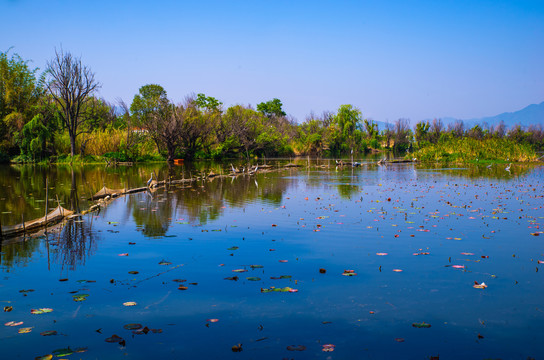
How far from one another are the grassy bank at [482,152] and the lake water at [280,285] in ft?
114

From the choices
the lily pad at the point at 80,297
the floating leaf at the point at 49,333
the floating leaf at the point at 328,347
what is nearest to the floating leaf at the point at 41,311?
the lily pad at the point at 80,297

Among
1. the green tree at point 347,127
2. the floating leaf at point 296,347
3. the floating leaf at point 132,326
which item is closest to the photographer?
the floating leaf at point 296,347

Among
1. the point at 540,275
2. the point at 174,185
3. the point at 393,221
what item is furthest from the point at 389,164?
the point at 540,275

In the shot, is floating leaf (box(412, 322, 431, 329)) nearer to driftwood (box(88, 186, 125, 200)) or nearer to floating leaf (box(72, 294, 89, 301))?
floating leaf (box(72, 294, 89, 301))

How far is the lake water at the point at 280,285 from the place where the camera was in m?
5.41

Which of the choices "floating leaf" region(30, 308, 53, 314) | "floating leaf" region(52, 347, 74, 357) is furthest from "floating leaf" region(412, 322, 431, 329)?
"floating leaf" region(30, 308, 53, 314)

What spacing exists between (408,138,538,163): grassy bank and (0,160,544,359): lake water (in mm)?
34830

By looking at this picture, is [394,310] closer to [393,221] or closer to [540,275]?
[540,275]

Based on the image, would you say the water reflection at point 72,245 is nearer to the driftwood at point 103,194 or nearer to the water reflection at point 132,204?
the water reflection at point 132,204

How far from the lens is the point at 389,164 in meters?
46.7

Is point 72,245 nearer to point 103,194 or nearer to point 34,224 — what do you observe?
point 34,224

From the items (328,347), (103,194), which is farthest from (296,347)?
(103,194)

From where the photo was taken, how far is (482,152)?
4744 centimetres

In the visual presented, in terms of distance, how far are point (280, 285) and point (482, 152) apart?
46.5 metres
